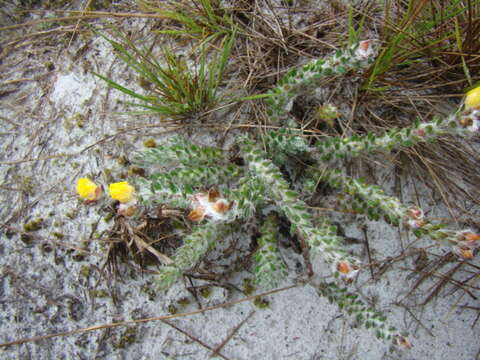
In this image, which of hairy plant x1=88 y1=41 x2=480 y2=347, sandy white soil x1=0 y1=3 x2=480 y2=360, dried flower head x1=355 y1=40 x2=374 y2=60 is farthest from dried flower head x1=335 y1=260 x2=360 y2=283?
dried flower head x1=355 y1=40 x2=374 y2=60

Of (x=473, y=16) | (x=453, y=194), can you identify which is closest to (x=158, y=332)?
(x=453, y=194)

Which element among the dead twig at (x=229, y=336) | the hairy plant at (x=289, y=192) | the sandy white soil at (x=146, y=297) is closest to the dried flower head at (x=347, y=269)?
the hairy plant at (x=289, y=192)

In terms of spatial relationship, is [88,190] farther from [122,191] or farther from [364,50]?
[364,50]

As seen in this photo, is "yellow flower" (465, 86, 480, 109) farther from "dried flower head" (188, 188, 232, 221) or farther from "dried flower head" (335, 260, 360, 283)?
"dried flower head" (188, 188, 232, 221)

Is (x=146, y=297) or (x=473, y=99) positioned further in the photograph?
(x=146, y=297)

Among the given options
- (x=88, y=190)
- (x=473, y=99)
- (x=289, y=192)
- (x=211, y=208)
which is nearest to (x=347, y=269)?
(x=289, y=192)

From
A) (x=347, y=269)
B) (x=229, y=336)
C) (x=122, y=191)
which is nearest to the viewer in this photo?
(x=347, y=269)
